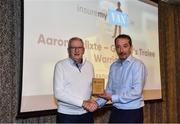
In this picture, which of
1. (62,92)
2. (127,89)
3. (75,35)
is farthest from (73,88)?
(75,35)

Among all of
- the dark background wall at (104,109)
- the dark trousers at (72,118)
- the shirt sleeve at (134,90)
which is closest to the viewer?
the shirt sleeve at (134,90)

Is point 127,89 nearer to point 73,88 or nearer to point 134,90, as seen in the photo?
point 134,90

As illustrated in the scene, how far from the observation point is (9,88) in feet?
10.6

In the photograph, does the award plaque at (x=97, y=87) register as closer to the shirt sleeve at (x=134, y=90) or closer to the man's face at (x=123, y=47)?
the shirt sleeve at (x=134, y=90)

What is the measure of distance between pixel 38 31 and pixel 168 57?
3000 millimetres

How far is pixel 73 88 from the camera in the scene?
2.68 m

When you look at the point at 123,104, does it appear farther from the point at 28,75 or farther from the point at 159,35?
the point at 159,35

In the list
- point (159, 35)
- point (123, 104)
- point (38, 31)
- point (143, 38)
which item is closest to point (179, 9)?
point (159, 35)

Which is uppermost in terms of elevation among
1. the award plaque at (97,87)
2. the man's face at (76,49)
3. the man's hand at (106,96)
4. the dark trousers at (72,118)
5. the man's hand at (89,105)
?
the man's face at (76,49)

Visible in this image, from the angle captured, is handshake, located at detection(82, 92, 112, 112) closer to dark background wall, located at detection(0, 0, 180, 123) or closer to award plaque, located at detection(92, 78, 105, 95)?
award plaque, located at detection(92, 78, 105, 95)

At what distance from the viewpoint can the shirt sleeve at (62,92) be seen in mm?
2613

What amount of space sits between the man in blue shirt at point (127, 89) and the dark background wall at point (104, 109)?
1.03 metres

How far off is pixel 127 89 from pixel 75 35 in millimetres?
1350

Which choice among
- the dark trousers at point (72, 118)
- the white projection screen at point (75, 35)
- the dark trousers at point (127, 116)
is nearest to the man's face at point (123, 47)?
the dark trousers at point (127, 116)
